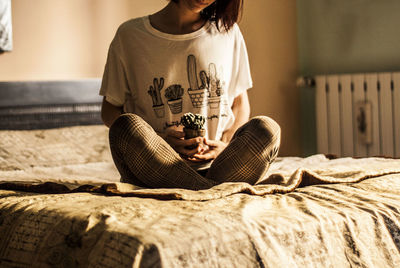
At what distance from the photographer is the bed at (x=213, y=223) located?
39.3 inches

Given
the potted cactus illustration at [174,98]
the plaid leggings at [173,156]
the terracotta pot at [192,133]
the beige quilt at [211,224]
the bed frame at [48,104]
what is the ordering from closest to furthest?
the beige quilt at [211,224]
the plaid leggings at [173,156]
the terracotta pot at [192,133]
the potted cactus illustration at [174,98]
the bed frame at [48,104]

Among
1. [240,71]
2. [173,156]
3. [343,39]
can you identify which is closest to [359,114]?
[343,39]

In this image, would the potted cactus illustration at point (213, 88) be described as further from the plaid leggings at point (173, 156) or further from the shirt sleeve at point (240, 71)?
the plaid leggings at point (173, 156)

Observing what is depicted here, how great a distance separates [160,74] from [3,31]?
4.14ft

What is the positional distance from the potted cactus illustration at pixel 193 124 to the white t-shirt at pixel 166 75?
214 millimetres

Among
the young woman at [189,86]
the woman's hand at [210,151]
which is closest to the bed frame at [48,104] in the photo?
the young woman at [189,86]

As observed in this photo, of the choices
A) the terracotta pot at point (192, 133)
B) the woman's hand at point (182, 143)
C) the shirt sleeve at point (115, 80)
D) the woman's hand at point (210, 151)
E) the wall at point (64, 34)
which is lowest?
the woman's hand at point (210, 151)

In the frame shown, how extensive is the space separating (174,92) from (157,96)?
2.2 inches

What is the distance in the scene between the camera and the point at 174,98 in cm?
176

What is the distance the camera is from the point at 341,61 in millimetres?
3525

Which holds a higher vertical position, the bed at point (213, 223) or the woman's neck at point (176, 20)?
the woman's neck at point (176, 20)

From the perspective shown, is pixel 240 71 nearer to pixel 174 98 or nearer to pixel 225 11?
pixel 225 11

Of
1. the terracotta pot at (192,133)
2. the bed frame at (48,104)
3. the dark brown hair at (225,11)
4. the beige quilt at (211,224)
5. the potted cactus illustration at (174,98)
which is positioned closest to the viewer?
the beige quilt at (211,224)

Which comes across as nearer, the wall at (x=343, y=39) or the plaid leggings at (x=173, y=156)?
the plaid leggings at (x=173, y=156)
